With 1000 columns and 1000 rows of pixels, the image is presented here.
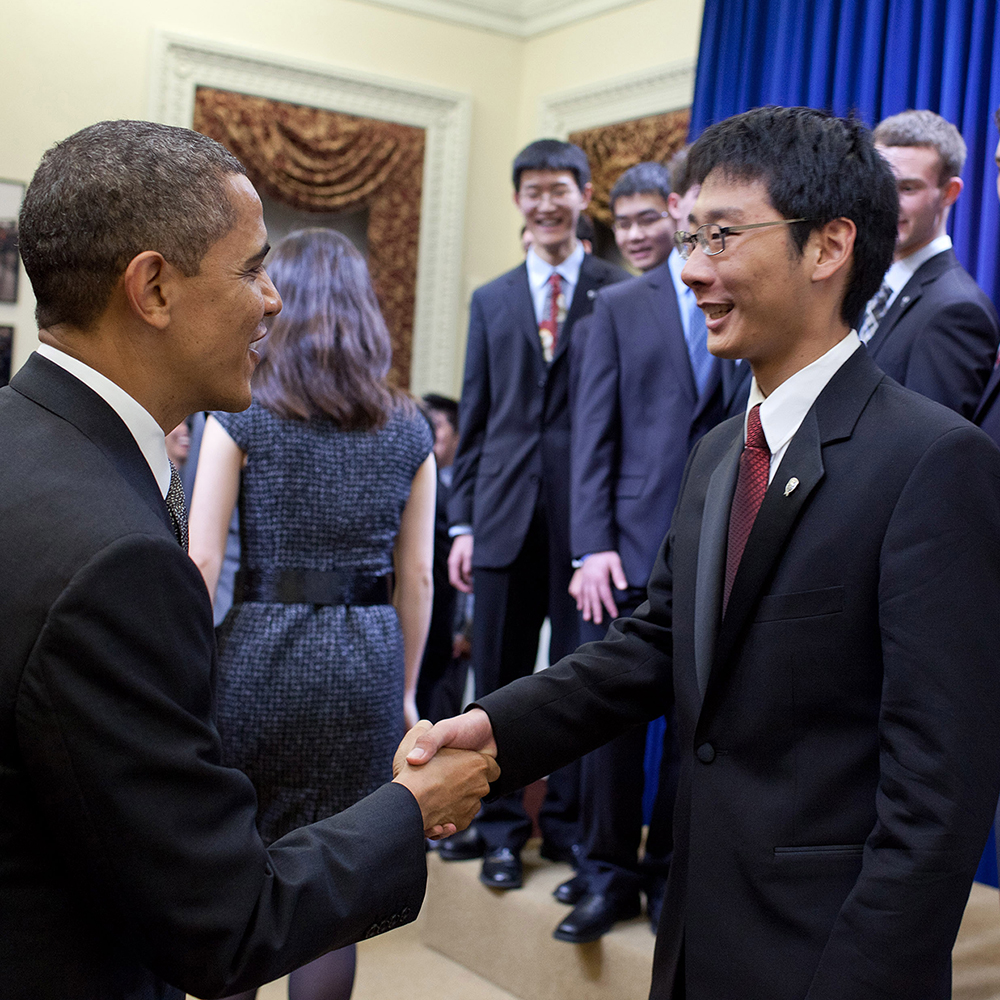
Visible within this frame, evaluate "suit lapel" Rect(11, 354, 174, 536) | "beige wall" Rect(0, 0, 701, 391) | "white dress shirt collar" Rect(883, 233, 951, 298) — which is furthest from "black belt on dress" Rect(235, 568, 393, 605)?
"beige wall" Rect(0, 0, 701, 391)

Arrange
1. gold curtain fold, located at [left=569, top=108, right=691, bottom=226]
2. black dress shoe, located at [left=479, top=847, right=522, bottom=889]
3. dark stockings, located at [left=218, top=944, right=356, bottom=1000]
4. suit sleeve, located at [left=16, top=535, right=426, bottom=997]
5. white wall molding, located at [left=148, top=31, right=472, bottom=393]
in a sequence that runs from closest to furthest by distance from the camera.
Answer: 1. suit sleeve, located at [left=16, top=535, right=426, bottom=997]
2. dark stockings, located at [left=218, top=944, right=356, bottom=1000]
3. black dress shoe, located at [left=479, top=847, right=522, bottom=889]
4. gold curtain fold, located at [left=569, top=108, right=691, bottom=226]
5. white wall molding, located at [left=148, top=31, right=472, bottom=393]

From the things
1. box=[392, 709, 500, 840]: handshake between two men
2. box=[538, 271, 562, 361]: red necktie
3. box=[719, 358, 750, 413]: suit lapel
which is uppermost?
box=[538, 271, 562, 361]: red necktie

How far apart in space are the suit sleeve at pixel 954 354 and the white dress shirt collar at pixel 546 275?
113 centimetres

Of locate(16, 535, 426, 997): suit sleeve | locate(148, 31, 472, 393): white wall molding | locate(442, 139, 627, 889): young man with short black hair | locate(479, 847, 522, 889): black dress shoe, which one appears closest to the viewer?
locate(16, 535, 426, 997): suit sleeve

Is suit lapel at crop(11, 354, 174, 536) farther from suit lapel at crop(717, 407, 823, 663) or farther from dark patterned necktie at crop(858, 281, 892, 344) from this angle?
dark patterned necktie at crop(858, 281, 892, 344)

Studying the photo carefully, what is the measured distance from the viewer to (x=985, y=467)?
50.8 inches

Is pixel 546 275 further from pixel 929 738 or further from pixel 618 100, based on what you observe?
pixel 618 100

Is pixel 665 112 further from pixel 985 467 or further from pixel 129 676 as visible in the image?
pixel 129 676

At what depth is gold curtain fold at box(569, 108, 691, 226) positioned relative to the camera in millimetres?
5492

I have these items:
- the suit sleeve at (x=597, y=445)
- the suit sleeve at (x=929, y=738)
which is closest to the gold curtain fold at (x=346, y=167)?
the suit sleeve at (x=597, y=445)

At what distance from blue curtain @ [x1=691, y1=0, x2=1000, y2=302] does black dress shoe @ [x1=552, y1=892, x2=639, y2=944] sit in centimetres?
212

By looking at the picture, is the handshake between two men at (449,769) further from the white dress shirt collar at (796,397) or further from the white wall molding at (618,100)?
the white wall molding at (618,100)

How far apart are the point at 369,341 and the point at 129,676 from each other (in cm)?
142

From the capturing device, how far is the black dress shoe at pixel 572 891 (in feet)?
9.53
